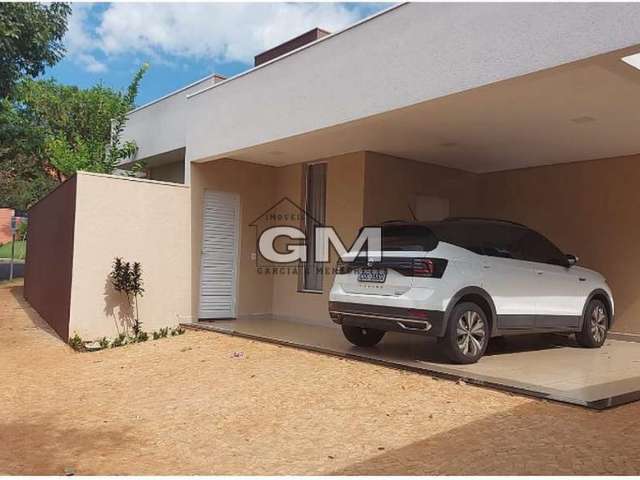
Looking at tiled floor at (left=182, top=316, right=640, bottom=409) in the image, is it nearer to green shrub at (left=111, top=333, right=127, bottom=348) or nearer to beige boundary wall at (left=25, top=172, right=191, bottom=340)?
beige boundary wall at (left=25, top=172, right=191, bottom=340)

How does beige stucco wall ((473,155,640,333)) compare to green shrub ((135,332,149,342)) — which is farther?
beige stucco wall ((473,155,640,333))

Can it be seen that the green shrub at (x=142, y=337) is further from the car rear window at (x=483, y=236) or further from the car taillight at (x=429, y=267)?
the car rear window at (x=483, y=236)

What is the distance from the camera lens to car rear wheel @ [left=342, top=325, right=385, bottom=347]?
797 centimetres

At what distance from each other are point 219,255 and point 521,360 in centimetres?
597

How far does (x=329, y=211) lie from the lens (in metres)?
10.5

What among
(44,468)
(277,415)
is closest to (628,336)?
(277,415)

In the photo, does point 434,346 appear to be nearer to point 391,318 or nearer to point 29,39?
point 391,318

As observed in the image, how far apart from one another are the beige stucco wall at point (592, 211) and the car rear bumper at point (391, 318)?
16.0 ft

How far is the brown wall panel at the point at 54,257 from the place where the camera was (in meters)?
9.50

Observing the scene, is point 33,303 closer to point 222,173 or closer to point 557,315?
point 222,173

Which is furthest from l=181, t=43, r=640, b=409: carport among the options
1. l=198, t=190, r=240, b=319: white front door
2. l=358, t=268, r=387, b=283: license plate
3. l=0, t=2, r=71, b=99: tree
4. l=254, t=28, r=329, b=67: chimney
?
l=0, t=2, r=71, b=99: tree

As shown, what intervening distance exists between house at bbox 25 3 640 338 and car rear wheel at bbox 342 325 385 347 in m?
2.32

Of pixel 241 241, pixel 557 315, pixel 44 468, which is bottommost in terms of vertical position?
pixel 44 468

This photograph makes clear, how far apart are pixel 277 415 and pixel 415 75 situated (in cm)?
408
